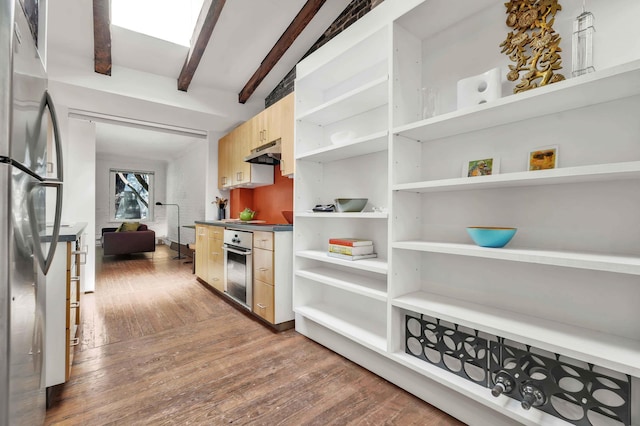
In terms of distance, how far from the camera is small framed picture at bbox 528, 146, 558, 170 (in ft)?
4.33

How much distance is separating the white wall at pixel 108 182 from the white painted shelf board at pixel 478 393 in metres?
8.92

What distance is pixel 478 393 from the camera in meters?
1.34

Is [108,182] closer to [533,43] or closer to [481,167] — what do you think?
[481,167]

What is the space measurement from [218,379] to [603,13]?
2.72 m

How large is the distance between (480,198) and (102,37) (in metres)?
3.75

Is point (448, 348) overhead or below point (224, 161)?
below

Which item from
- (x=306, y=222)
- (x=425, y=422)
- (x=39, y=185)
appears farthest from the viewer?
(x=306, y=222)

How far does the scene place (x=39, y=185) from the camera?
115 centimetres

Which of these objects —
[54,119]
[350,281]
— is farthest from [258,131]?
[54,119]

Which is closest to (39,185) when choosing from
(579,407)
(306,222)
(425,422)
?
(306,222)

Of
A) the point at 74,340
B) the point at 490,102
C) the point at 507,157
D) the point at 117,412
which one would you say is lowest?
the point at 117,412

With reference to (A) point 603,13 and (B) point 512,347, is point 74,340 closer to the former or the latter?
(B) point 512,347

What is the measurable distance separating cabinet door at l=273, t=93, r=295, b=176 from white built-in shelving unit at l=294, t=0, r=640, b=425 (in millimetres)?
531

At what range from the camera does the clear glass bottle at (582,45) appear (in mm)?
1187
